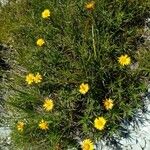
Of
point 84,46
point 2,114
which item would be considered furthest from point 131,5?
point 2,114

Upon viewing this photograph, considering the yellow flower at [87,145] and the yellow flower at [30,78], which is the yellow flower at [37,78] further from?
the yellow flower at [87,145]

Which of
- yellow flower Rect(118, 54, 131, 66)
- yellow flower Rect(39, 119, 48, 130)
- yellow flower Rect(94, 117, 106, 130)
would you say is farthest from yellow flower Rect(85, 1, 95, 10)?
yellow flower Rect(39, 119, 48, 130)

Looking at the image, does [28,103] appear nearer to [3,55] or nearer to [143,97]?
[3,55]

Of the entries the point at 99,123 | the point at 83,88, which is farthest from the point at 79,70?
the point at 99,123

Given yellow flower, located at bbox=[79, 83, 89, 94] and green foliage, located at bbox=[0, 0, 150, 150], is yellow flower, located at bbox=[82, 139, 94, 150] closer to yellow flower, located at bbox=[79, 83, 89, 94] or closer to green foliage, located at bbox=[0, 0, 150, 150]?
green foliage, located at bbox=[0, 0, 150, 150]

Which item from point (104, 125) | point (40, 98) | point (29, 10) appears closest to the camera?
point (104, 125)

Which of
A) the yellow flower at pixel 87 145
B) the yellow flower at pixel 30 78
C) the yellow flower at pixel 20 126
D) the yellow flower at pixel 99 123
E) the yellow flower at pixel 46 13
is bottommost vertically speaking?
the yellow flower at pixel 87 145

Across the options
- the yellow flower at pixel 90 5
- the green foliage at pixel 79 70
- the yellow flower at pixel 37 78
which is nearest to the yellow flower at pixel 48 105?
the green foliage at pixel 79 70

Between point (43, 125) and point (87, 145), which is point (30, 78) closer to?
point (43, 125)
